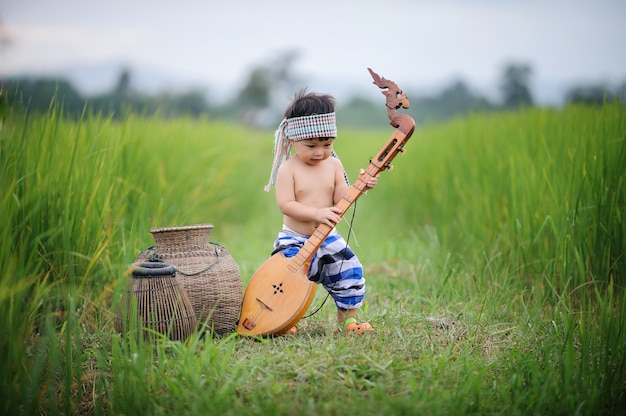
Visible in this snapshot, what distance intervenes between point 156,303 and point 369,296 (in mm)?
1611

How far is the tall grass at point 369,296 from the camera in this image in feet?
7.64

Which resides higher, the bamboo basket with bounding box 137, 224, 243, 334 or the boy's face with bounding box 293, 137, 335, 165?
the boy's face with bounding box 293, 137, 335, 165

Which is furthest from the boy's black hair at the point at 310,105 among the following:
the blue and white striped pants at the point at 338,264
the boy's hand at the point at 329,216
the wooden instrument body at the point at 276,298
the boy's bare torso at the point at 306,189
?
the wooden instrument body at the point at 276,298

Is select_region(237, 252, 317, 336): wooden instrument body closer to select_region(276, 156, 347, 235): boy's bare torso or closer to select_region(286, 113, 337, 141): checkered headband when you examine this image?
select_region(276, 156, 347, 235): boy's bare torso

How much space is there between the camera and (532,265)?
3.85 metres

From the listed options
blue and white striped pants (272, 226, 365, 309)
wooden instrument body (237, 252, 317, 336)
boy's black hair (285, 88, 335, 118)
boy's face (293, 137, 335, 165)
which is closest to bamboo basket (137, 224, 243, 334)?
wooden instrument body (237, 252, 317, 336)

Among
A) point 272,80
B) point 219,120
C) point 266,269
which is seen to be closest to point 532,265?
point 266,269

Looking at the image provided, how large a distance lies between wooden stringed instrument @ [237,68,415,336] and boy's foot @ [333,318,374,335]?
9.9 inches

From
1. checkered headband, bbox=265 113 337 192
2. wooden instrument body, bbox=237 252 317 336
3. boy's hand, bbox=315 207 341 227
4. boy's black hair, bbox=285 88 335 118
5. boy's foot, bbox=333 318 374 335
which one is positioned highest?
boy's black hair, bbox=285 88 335 118

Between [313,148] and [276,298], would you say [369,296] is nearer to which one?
[276,298]

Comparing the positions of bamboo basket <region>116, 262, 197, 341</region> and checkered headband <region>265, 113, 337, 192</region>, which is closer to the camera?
bamboo basket <region>116, 262, 197, 341</region>

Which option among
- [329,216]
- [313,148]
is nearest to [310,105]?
[313,148]

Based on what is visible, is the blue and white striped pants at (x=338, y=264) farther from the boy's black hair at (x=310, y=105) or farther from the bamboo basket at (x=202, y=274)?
the boy's black hair at (x=310, y=105)

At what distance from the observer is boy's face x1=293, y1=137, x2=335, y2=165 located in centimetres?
302
